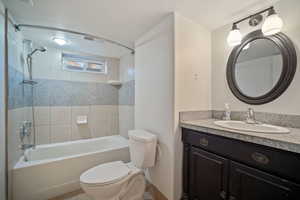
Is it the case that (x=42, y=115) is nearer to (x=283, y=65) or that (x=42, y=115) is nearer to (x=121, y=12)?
(x=121, y=12)

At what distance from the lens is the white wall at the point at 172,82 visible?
1402 mm

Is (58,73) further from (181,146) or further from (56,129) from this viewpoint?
(181,146)

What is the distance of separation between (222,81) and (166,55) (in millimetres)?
780

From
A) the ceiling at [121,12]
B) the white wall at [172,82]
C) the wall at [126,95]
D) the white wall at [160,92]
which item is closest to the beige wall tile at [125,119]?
the wall at [126,95]

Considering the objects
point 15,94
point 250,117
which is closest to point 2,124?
point 15,94

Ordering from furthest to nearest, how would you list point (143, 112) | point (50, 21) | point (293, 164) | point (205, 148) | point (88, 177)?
1. point (143, 112)
2. point (50, 21)
3. point (88, 177)
4. point (205, 148)
5. point (293, 164)

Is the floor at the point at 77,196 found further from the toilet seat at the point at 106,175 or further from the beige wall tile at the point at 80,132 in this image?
the beige wall tile at the point at 80,132

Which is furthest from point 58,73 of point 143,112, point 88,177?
point 88,177

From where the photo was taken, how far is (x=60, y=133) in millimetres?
2379

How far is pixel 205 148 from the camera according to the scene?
1.19 m

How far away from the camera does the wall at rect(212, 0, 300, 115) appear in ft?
3.64

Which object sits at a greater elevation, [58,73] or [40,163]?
[58,73]

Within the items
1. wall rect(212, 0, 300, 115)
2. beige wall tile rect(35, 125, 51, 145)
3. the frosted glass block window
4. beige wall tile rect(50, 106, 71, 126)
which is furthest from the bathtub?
wall rect(212, 0, 300, 115)

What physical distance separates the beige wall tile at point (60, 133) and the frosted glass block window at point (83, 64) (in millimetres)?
1072
